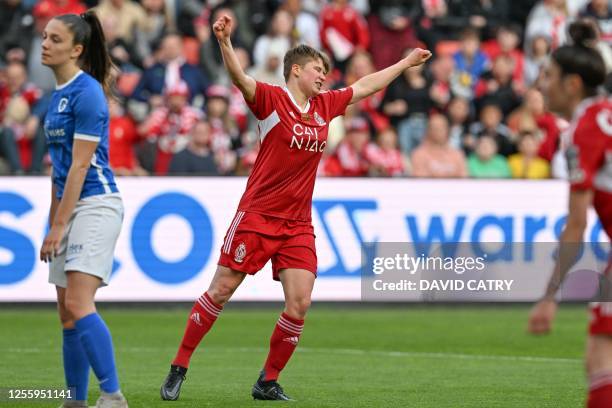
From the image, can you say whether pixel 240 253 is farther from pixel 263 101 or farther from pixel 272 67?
pixel 272 67

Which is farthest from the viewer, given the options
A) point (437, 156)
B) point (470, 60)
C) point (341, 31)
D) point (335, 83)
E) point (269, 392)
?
point (470, 60)

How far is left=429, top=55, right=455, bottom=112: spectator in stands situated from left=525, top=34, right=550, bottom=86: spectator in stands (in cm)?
147

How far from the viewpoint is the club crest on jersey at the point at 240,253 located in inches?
352

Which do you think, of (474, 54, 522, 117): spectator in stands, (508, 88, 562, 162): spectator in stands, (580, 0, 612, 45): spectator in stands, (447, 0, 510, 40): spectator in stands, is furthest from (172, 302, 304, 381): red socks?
(447, 0, 510, 40): spectator in stands

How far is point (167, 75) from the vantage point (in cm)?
1831

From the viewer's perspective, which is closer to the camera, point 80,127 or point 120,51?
point 80,127

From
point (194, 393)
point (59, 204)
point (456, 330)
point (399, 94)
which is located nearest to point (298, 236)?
point (194, 393)

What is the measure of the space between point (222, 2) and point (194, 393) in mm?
11521

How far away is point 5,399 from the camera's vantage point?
345 inches

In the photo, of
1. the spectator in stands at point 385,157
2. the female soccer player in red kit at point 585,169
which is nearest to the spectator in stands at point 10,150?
the spectator in stands at point 385,157

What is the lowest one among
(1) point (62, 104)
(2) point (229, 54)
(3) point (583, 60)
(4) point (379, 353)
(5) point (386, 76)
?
(4) point (379, 353)

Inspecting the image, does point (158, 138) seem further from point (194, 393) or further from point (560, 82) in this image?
point (560, 82)

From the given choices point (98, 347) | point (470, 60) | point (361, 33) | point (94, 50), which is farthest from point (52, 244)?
point (470, 60)

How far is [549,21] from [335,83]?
4.34 metres
